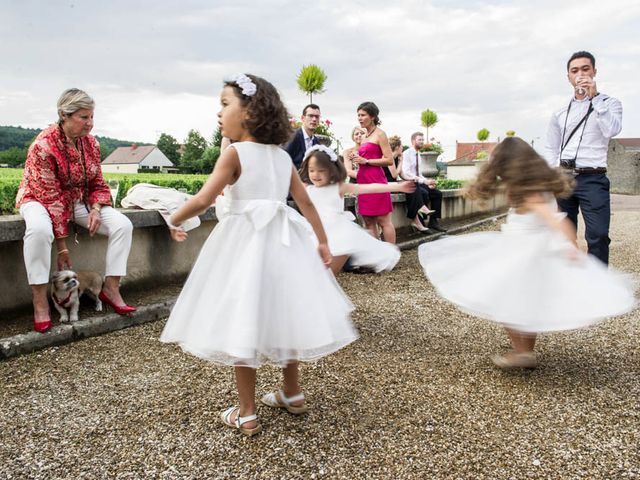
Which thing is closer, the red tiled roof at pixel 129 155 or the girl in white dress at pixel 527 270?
the girl in white dress at pixel 527 270

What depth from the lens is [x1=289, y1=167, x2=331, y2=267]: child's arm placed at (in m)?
2.72

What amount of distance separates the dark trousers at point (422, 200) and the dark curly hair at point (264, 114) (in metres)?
7.17

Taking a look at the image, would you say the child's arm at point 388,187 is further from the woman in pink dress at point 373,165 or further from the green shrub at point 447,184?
the green shrub at point 447,184

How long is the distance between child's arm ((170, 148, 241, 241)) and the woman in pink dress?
4363 mm

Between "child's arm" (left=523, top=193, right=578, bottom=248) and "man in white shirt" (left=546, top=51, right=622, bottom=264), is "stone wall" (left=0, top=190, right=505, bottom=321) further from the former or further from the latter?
"child's arm" (left=523, top=193, right=578, bottom=248)

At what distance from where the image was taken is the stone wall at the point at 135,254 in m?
4.19

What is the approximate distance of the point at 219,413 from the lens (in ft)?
9.12

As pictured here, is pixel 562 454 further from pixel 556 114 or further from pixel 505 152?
pixel 556 114

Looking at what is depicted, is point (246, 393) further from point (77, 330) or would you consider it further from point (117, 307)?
point (117, 307)

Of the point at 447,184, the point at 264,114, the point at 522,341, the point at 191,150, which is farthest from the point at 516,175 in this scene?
the point at 191,150

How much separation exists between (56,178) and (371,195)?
161 inches

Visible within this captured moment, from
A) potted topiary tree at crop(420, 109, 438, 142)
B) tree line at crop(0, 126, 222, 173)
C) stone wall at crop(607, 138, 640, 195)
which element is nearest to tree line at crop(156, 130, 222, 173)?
tree line at crop(0, 126, 222, 173)

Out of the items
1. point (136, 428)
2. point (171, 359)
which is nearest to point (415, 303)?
point (171, 359)

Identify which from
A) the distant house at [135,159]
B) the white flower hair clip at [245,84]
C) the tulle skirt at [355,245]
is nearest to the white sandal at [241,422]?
the white flower hair clip at [245,84]
